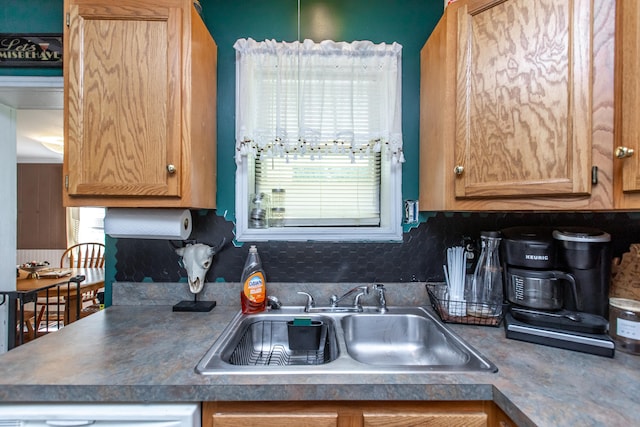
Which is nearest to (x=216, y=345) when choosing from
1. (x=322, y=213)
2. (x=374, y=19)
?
(x=322, y=213)

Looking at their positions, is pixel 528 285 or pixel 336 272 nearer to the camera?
pixel 528 285

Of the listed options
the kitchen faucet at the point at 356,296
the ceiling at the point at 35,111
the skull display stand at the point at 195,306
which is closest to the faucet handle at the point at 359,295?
the kitchen faucet at the point at 356,296

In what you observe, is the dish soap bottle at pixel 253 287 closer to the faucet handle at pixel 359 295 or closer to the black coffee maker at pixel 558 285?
the faucet handle at pixel 359 295

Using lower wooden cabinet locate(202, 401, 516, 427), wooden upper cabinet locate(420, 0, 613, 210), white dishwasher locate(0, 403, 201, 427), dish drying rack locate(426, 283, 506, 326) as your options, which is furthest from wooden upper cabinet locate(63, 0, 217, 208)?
dish drying rack locate(426, 283, 506, 326)

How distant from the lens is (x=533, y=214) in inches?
54.6

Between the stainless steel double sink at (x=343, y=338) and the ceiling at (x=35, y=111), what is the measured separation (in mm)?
1418

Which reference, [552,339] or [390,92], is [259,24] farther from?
[552,339]

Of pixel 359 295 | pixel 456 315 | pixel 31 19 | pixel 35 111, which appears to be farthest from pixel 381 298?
pixel 35 111

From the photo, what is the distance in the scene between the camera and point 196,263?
136 cm

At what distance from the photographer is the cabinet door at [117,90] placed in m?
1.10

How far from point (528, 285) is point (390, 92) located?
99cm

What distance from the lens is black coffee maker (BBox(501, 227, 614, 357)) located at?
99cm

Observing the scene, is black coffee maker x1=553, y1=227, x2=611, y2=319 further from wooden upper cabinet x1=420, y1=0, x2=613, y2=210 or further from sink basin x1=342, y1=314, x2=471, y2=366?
sink basin x1=342, y1=314, x2=471, y2=366

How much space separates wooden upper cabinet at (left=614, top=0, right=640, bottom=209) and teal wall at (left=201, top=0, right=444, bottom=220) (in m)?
0.71
